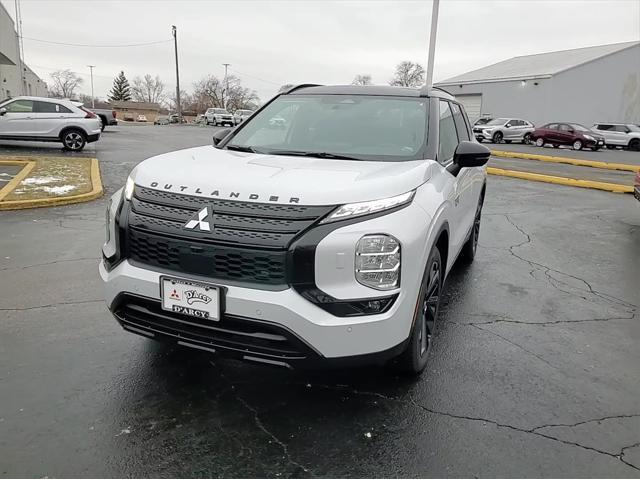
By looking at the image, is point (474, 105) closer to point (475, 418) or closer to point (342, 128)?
point (342, 128)

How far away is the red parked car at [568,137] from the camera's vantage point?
2948 centimetres

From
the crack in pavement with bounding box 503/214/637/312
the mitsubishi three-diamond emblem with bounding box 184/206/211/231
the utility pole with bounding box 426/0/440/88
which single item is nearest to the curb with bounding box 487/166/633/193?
the utility pole with bounding box 426/0/440/88

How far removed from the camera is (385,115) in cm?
412

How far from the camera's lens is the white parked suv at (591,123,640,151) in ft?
105

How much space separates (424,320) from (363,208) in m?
1.03

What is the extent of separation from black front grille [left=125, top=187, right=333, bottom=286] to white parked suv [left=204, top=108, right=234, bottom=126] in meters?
45.9

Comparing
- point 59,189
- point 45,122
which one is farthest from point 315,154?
point 45,122

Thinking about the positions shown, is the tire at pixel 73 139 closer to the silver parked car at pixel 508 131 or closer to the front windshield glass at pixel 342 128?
the front windshield glass at pixel 342 128

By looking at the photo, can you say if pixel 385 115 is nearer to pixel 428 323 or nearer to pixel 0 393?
pixel 428 323

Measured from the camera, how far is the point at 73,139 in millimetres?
16109

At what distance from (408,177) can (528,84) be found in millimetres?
44022

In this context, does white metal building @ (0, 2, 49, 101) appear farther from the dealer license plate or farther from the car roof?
the dealer license plate

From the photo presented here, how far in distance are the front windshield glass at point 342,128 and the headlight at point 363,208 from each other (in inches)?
35.2

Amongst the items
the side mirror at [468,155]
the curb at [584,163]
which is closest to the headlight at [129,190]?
the side mirror at [468,155]
